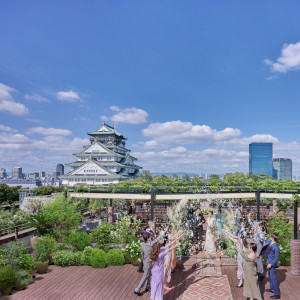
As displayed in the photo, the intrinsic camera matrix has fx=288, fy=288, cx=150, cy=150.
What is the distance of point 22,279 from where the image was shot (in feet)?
29.2

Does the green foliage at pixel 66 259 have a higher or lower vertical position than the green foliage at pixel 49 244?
lower

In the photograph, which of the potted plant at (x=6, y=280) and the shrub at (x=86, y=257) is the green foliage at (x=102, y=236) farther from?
the potted plant at (x=6, y=280)

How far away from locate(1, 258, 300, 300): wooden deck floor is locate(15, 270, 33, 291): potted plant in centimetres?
15

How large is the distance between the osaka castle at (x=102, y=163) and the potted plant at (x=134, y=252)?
4743 centimetres

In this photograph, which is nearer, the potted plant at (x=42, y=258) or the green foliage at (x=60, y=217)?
the potted plant at (x=42, y=258)

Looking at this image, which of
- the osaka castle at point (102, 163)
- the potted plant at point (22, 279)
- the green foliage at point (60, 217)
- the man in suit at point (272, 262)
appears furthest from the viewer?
the osaka castle at point (102, 163)

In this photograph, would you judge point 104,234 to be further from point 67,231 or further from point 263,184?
point 263,184

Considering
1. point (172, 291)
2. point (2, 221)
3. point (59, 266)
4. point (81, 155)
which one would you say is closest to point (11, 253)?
point (59, 266)

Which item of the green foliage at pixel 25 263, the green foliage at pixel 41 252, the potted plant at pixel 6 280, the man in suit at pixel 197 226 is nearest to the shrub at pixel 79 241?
the green foliage at pixel 41 252

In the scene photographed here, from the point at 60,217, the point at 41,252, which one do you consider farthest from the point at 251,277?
the point at 60,217

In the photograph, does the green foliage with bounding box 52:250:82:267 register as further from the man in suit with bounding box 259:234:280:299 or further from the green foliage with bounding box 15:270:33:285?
the man in suit with bounding box 259:234:280:299

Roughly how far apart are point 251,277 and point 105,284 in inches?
176

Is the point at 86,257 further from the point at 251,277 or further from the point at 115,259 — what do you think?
the point at 251,277

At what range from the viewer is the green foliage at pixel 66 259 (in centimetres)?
1091
